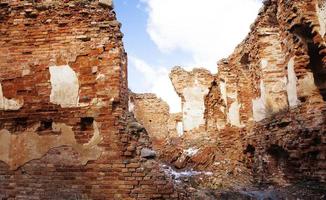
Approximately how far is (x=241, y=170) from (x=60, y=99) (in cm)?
659

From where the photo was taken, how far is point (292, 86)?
7.23 meters

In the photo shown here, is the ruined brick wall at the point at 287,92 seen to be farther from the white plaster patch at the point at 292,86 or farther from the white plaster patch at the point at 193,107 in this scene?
the white plaster patch at the point at 193,107

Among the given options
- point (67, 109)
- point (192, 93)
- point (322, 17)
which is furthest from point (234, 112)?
point (67, 109)

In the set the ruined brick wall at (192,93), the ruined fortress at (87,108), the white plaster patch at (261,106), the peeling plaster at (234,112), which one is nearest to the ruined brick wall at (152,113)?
the ruined brick wall at (192,93)

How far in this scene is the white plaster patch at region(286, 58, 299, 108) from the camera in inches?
277

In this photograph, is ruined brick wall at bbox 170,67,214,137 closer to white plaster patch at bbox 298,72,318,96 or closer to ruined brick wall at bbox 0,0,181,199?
white plaster patch at bbox 298,72,318,96

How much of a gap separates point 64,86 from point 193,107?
928 cm

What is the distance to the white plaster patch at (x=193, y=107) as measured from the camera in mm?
13867

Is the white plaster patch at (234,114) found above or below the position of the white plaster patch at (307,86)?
above

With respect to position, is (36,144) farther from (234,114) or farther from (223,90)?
(223,90)

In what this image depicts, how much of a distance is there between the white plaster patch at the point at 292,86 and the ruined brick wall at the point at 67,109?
12.0 ft

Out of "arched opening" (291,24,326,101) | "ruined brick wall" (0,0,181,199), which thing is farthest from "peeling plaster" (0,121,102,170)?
"arched opening" (291,24,326,101)

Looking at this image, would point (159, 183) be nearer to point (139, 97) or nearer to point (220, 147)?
point (220, 147)

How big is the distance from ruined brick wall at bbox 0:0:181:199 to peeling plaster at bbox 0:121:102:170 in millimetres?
14
